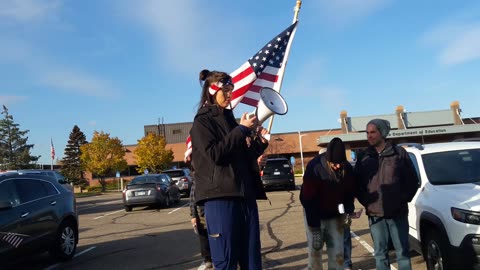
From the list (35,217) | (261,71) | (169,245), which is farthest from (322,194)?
(169,245)

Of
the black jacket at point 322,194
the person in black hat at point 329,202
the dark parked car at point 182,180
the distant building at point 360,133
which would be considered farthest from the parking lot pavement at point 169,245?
the distant building at point 360,133

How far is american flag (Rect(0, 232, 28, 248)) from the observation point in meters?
6.13

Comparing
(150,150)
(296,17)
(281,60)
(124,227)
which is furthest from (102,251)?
(150,150)

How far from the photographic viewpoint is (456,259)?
4.38 metres

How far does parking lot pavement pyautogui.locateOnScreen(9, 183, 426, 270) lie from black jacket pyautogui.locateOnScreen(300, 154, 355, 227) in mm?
2037

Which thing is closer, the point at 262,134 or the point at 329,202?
the point at 262,134

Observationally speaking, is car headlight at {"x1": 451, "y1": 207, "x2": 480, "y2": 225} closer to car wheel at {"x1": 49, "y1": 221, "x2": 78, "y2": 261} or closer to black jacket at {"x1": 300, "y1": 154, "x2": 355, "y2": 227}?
black jacket at {"x1": 300, "y1": 154, "x2": 355, "y2": 227}

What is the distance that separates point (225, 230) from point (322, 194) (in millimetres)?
2064

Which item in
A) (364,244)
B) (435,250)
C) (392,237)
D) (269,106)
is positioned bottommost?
(364,244)

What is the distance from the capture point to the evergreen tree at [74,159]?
52.4 metres

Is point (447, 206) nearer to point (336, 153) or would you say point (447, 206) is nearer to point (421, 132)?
point (336, 153)

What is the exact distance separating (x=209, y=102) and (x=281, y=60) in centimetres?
391

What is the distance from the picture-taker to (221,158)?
2744mm

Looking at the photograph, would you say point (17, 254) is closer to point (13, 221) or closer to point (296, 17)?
point (13, 221)
